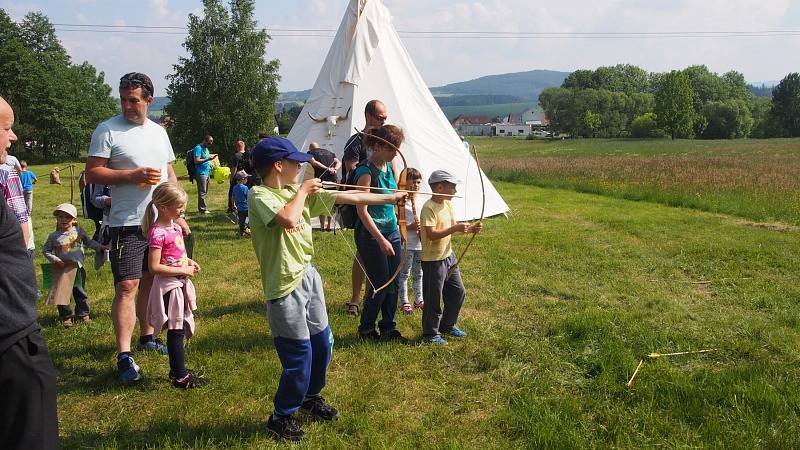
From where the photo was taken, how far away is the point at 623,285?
606 cm

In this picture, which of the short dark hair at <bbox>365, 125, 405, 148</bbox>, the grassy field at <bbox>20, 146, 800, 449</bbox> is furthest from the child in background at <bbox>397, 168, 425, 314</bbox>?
the short dark hair at <bbox>365, 125, 405, 148</bbox>

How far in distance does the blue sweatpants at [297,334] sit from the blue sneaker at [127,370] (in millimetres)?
Answer: 1306

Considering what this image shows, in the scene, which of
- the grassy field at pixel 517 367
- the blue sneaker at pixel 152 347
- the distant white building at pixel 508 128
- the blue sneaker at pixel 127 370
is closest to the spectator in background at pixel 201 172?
the grassy field at pixel 517 367

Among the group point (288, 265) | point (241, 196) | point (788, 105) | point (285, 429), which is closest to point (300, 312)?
point (288, 265)

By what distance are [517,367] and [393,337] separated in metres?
1.07

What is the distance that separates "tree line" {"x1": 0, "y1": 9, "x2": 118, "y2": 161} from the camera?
133 feet

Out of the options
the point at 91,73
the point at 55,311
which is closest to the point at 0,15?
the point at 91,73

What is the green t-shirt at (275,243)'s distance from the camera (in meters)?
2.87

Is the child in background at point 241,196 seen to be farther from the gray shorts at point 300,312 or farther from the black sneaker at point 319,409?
the gray shorts at point 300,312

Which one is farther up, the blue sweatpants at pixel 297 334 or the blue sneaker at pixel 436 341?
the blue sweatpants at pixel 297 334

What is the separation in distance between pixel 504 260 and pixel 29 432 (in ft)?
19.7

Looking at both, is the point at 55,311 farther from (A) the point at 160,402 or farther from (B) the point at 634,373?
(B) the point at 634,373

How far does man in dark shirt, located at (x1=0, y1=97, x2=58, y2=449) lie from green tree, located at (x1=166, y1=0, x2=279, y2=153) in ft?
115

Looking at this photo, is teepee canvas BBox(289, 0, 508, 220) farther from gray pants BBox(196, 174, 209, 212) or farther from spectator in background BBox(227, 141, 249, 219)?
gray pants BBox(196, 174, 209, 212)
